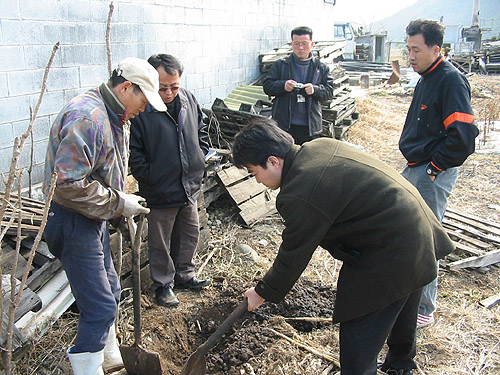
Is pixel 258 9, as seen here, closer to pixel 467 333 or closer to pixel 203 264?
pixel 203 264

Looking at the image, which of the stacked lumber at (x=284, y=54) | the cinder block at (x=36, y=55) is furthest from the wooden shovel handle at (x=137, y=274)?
the stacked lumber at (x=284, y=54)

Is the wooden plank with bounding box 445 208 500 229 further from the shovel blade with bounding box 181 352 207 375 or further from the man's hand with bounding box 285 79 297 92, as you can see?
the shovel blade with bounding box 181 352 207 375

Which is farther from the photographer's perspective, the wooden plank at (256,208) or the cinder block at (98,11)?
the wooden plank at (256,208)

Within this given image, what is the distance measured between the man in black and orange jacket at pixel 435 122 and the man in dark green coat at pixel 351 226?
34.3 inches

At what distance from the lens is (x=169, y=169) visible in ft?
10.9

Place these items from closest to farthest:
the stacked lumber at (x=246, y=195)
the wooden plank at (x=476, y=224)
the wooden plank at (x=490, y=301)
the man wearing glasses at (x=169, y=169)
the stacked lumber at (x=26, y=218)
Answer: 1. the stacked lumber at (x=26, y=218)
2. the man wearing glasses at (x=169, y=169)
3. the wooden plank at (x=490, y=301)
4. the wooden plank at (x=476, y=224)
5. the stacked lumber at (x=246, y=195)

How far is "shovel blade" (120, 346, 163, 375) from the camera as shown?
8.75 feet

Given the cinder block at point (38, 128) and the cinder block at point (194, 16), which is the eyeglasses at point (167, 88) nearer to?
the cinder block at point (38, 128)

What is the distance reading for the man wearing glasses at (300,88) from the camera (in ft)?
16.6

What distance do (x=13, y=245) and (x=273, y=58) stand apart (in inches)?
242

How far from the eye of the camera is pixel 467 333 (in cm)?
329

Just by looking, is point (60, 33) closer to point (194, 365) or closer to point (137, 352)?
point (137, 352)

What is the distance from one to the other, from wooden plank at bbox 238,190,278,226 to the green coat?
112 inches

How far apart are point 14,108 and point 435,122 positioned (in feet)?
11.6
